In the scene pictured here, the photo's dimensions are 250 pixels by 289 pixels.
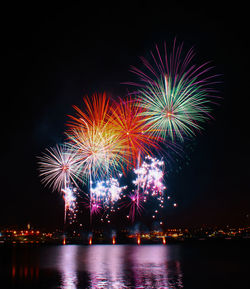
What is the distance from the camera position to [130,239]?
3738 inches

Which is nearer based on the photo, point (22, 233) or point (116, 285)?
point (116, 285)

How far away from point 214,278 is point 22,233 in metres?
119

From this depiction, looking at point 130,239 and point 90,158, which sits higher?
point 90,158

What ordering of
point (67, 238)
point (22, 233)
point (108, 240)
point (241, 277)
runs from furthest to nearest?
point (22, 233) → point (67, 238) → point (108, 240) → point (241, 277)

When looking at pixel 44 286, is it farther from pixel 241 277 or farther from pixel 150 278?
pixel 241 277

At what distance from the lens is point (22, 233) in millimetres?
122938

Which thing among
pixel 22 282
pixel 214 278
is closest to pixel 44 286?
pixel 22 282

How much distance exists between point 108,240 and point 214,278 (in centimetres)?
6729

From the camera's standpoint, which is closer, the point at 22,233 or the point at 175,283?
the point at 175,283

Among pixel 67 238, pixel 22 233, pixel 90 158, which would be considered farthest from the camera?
pixel 22 233

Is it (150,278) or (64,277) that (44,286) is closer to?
(64,277)

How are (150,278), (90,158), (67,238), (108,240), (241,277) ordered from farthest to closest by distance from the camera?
(67,238) < (108,240) < (90,158) < (241,277) < (150,278)

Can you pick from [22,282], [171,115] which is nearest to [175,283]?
[22,282]

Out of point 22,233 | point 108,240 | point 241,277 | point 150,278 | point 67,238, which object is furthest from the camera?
point 22,233
